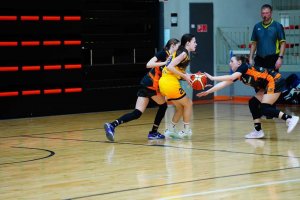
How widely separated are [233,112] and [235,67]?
562 centimetres

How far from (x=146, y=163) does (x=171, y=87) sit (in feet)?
8.02

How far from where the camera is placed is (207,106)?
19859 millimetres

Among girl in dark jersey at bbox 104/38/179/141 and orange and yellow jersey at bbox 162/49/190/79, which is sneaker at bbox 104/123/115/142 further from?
orange and yellow jersey at bbox 162/49/190/79

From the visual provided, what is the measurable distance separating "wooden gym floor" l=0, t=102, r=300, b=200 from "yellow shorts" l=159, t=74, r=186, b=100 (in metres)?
0.76

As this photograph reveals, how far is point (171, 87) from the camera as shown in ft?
39.9

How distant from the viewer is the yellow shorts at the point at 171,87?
479 inches

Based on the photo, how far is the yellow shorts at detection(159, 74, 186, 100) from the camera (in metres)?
12.2

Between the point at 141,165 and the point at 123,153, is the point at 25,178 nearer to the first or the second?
the point at 141,165

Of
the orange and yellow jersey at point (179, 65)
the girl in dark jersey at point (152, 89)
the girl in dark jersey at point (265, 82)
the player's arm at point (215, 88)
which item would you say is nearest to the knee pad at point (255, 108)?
the girl in dark jersey at point (265, 82)

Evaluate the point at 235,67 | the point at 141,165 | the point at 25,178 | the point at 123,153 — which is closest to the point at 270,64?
the point at 235,67

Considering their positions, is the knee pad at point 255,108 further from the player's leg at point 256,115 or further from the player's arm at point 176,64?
the player's arm at point 176,64

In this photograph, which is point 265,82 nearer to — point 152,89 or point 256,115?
point 256,115

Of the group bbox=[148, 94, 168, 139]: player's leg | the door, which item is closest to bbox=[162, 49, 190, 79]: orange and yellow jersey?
bbox=[148, 94, 168, 139]: player's leg

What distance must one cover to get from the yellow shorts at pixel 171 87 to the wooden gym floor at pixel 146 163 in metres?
0.76
